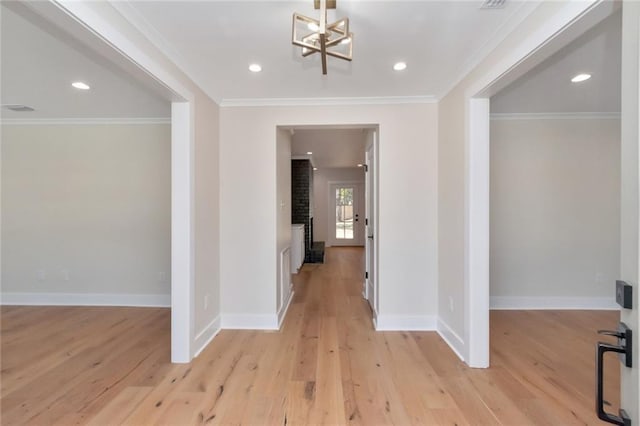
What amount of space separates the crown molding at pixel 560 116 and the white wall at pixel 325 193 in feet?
20.2

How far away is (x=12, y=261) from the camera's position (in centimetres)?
365

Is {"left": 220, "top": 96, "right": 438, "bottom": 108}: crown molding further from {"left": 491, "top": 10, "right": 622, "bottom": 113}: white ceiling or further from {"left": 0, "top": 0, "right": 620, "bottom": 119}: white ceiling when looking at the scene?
{"left": 491, "top": 10, "right": 622, "bottom": 113}: white ceiling

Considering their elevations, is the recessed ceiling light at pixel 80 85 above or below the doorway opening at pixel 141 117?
above

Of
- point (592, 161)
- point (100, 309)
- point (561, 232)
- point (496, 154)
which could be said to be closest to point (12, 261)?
point (100, 309)

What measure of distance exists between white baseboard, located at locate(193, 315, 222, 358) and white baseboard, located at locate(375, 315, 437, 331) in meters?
1.68

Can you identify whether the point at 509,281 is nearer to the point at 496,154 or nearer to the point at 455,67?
the point at 496,154

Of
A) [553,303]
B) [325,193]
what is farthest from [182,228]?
[325,193]

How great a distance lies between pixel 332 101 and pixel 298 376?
2.57m

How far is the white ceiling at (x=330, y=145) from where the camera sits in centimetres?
447

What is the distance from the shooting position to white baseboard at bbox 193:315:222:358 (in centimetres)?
245

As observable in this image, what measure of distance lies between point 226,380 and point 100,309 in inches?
101

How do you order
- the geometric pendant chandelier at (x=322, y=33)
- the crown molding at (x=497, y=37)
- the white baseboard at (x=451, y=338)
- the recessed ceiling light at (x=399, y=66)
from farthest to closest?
1. the white baseboard at (x=451, y=338)
2. the recessed ceiling light at (x=399, y=66)
3. the crown molding at (x=497, y=37)
4. the geometric pendant chandelier at (x=322, y=33)

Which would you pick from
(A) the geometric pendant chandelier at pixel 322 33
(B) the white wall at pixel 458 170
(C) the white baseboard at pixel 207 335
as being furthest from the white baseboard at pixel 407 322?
(A) the geometric pendant chandelier at pixel 322 33

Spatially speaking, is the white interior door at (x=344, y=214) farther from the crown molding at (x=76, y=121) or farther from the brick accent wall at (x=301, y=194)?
the crown molding at (x=76, y=121)
